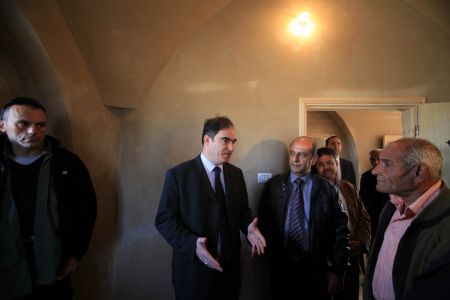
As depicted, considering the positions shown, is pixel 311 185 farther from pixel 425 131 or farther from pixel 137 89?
pixel 137 89

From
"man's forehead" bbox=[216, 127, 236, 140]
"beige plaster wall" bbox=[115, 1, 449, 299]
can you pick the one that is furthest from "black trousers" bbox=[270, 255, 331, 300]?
"man's forehead" bbox=[216, 127, 236, 140]

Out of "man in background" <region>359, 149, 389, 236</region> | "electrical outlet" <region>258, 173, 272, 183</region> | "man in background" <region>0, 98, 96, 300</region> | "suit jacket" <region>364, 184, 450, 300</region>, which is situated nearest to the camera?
"suit jacket" <region>364, 184, 450, 300</region>

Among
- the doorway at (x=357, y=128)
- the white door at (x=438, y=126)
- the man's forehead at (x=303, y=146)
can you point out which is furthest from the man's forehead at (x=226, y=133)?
the doorway at (x=357, y=128)

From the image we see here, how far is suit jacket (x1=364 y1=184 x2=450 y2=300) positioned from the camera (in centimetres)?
102

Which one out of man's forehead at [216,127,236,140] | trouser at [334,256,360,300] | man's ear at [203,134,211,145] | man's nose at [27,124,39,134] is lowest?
trouser at [334,256,360,300]

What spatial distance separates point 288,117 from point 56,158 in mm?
1907

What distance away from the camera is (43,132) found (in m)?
1.66

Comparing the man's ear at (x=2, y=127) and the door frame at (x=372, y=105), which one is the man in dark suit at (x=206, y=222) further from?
the door frame at (x=372, y=105)

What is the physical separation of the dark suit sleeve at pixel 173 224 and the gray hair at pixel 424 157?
3.83 feet

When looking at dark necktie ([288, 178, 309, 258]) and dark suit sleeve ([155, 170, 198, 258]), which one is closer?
dark suit sleeve ([155, 170, 198, 258])

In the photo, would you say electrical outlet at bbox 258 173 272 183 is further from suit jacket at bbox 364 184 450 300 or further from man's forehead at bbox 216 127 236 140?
suit jacket at bbox 364 184 450 300

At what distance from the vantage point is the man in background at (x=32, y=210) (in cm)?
149

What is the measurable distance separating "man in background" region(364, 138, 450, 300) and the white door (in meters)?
1.38

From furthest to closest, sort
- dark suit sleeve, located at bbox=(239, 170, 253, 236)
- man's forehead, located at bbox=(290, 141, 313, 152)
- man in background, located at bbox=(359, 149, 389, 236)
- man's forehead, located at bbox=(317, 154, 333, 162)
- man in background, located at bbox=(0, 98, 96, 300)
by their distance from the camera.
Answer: man in background, located at bbox=(359, 149, 389, 236) → man's forehead, located at bbox=(317, 154, 333, 162) → man's forehead, located at bbox=(290, 141, 313, 152) → dark suit sleeve, located at bbox=(239, 170, 253, 236) → man in background, located at bbox=(0, 98, 96, 300)
